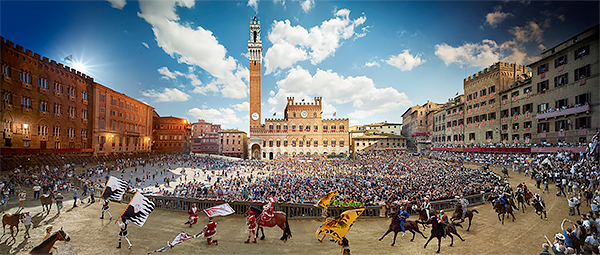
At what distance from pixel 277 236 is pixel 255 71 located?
2337 inches

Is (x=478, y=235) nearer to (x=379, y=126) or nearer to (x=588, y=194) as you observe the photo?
(x=588, y=194)

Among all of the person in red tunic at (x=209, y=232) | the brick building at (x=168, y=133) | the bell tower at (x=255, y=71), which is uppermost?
the bell tower at (x=255, y=71)

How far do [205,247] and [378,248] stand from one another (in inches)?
309

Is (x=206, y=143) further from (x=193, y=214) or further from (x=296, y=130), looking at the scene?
(x=193, y=214)

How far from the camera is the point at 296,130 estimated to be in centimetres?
6519

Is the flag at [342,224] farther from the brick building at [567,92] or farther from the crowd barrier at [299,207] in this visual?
the brick building at [567,92]

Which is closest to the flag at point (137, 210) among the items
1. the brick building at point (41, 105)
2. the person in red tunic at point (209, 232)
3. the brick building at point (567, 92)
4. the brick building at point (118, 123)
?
the person in red tunic at point (209, 232)

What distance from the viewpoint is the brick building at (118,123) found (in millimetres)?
39109

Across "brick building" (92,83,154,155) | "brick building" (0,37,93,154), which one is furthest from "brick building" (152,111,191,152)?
"brick building" (0,37,93,154)

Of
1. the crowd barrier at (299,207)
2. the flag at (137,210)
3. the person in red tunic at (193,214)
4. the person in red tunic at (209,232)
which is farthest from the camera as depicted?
the crowd barrier at (299,207)

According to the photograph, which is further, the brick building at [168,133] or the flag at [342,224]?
the brick building at [168,133]

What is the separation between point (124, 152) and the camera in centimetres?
4578

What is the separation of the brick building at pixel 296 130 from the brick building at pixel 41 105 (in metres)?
35.4

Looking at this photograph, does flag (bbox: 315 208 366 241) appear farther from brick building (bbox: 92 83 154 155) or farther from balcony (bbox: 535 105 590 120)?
brick building (bbox: 92 83 154 155)
